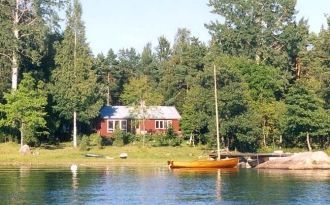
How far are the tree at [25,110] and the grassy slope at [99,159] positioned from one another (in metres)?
2.65

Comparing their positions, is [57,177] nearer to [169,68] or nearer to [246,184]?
[246,184]

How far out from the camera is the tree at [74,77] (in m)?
89.2

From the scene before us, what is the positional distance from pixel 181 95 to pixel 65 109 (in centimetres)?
3043

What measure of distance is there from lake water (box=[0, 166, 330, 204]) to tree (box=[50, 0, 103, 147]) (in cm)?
1965

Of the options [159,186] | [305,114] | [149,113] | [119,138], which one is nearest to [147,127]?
[149,113]

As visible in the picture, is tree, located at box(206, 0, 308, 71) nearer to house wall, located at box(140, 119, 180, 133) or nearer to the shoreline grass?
house wall, located at box(140, 119, 180, 133)

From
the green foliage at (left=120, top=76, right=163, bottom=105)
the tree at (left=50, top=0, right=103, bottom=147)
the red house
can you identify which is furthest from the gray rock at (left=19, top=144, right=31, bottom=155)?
the red house

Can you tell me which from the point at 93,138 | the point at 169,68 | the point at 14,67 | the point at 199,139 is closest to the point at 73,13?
the point at 14,67

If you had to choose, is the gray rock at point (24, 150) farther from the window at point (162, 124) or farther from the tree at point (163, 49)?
the tree at point (163, 49)

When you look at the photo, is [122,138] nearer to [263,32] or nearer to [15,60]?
[15,60]

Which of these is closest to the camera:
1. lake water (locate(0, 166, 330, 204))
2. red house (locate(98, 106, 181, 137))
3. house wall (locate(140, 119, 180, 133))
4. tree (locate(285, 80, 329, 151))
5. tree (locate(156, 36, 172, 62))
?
lake water (locate(0, 166, 330, 204))

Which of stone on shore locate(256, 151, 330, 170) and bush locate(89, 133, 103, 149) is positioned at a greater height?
bush locate(89, 133, 103, 149)

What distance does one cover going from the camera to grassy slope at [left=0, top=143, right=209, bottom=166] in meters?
78.4

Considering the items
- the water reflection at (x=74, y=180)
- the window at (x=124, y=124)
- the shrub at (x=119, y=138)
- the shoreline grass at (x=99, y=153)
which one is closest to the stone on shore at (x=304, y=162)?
the shoreline grass at (x=99, y=153)
